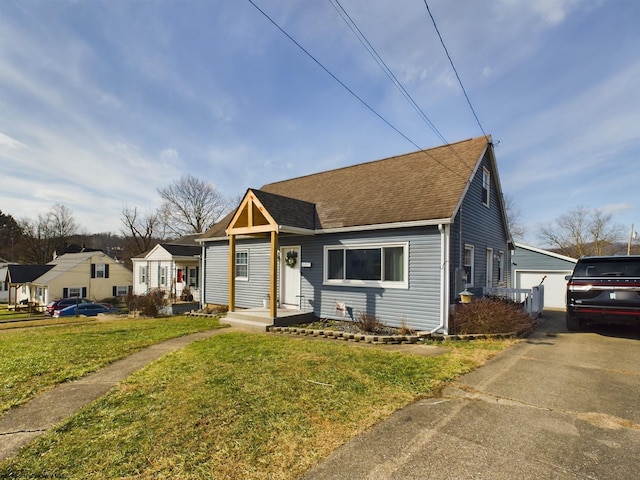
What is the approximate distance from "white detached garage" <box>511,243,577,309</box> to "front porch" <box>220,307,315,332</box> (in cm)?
1405

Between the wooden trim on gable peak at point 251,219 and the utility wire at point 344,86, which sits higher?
the utility wire at point 344,86

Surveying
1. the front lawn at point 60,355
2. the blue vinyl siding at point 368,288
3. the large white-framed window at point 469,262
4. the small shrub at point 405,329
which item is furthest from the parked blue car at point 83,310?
the large white-framed window at point 469,262

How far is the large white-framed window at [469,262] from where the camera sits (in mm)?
10625

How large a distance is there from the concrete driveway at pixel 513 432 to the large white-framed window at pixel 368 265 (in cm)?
410

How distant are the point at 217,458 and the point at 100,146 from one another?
516 inches

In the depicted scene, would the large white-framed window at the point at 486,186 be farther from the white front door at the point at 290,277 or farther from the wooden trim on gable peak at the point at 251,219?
the wooden trim on gable peak at the point at 251,219

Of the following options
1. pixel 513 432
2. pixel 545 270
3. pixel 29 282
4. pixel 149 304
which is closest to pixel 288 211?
pixel 513 432

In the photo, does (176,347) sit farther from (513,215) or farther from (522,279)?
(513,215)

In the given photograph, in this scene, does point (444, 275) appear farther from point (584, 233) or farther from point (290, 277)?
point (584, 233)

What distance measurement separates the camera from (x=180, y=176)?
44.1 meters

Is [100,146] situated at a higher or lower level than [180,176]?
lower

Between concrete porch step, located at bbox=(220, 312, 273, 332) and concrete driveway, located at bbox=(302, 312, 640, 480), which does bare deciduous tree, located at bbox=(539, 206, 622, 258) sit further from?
concrete driveway, located at bbox=(302, 312, 640, 480)

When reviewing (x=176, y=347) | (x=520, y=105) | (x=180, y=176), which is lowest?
(x=176, y=347)

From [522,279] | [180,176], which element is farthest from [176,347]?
[180,176]
